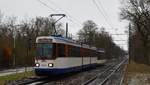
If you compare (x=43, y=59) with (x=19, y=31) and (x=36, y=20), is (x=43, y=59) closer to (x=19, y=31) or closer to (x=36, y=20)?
(x=19, y=31)

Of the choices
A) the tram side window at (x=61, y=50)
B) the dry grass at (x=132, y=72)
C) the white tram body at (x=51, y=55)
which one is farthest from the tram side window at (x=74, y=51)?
the dry grass at (x=132, y=72)

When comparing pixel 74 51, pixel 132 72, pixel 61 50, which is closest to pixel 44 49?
pixel 61 50

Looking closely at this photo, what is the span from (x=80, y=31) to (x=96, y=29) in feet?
18.1

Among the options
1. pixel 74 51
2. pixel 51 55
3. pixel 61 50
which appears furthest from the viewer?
pixel 74 51

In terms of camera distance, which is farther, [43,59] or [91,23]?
[91,23]

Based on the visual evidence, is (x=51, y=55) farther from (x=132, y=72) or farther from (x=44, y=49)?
(x=132, y=72)

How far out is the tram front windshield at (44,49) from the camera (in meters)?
27.6

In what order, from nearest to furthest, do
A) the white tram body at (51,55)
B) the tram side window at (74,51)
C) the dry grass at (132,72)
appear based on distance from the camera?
the white tram body at (51,55), the dry grass at (132,72), the tram side window at (74,51)

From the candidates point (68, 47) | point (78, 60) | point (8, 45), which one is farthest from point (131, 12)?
point (68, 47)

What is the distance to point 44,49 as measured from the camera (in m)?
27.8

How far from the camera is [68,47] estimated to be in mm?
30312

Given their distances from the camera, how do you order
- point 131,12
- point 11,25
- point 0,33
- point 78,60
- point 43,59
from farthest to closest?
1. point 11,25
2. point 0,33
3. point 131,12
4. point 78,60
5. point 43,59

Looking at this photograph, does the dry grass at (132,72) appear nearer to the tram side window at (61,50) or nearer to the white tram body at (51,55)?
Answer: the white tram body at (51,55)

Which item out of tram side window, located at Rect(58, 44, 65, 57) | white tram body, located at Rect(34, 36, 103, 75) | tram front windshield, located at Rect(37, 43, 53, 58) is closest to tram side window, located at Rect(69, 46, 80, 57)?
white tram body, located at Rect(34, 36, 103, 75)
